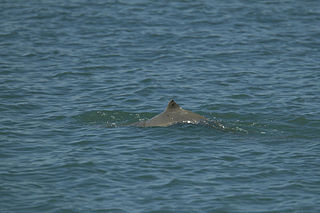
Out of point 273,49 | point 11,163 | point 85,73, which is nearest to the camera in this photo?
point 11,163

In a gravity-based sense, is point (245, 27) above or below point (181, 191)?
above

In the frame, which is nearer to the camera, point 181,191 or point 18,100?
point 181,191

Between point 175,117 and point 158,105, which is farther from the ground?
point 175,117

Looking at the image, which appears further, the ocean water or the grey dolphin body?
the grey dolphin body

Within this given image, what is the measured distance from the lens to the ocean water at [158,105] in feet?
38.1

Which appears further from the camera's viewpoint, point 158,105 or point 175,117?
point 158,105

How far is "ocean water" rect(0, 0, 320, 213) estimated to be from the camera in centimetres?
1162

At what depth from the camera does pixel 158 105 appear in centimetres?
1761

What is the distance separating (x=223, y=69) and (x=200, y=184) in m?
10.2

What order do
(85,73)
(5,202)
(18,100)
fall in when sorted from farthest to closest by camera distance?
1. (85,73)
2. (18,100)
3. (5,202)

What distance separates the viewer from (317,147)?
45.0 ft

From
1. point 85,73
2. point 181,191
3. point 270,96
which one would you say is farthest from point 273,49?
point 181,191

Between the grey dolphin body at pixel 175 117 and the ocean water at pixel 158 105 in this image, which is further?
the grey dolphin body at pixel 175 117

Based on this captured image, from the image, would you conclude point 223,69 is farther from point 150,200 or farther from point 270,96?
point 150,200
